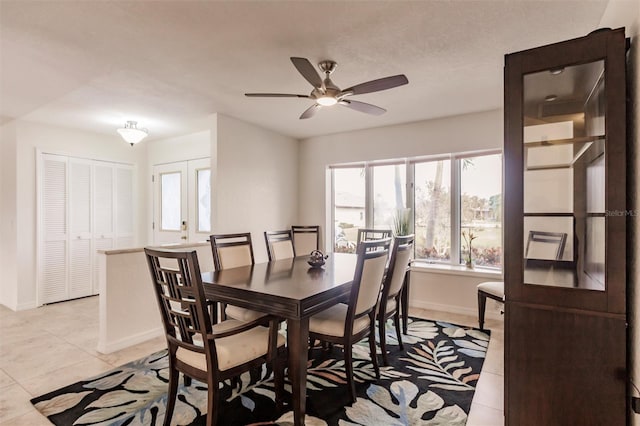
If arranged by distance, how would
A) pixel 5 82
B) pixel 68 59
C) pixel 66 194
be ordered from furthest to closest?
pixel 66 194 < pixel 5 82 < pixel 68 59

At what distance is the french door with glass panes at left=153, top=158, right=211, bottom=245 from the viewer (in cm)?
528

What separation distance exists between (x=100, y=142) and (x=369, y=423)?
18.0 ft

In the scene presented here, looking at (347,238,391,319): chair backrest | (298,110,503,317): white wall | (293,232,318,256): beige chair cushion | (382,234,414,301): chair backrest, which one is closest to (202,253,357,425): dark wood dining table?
(347,238,391,319): chair backrest

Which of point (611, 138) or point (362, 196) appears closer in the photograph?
point (611, 138)

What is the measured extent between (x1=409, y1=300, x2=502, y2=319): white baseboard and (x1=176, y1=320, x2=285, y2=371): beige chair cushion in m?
2.87

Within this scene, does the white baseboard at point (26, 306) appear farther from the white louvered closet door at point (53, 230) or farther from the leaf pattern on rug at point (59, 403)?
the leaf pattern on rug at point (59, 403)

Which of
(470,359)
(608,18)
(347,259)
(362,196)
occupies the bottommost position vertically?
(470,359)

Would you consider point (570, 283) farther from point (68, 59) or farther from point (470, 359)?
point (68, 59)

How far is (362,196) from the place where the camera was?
16.5 feet

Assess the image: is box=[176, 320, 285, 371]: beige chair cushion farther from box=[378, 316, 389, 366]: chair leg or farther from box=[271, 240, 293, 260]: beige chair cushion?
box=[271, 240, 293, 260]: beige chair cushion

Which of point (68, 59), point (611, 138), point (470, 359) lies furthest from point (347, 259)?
point (68, 59)

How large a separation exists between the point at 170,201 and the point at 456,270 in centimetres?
474

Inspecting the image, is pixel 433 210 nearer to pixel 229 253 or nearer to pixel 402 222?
pixel 402 222

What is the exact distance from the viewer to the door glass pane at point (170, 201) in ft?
18.3
